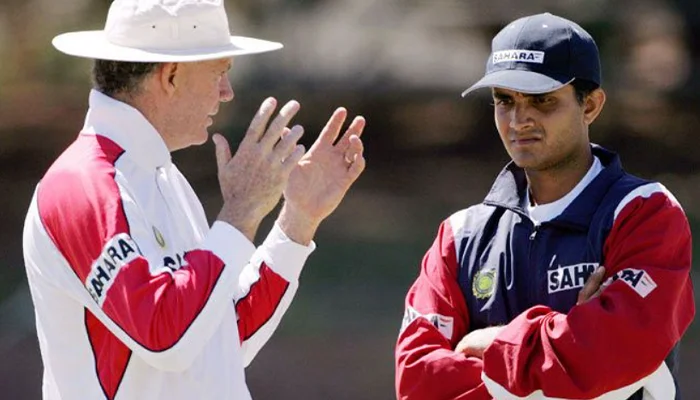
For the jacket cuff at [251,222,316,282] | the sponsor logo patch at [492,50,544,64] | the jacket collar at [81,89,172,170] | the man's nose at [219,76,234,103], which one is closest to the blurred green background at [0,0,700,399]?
the jacket cuff at [251,222,316,282]

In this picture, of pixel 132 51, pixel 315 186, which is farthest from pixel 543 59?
pixel 132 51

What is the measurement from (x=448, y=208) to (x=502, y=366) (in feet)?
9.79

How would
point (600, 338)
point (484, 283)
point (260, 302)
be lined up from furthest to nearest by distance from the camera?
1. point (260, 302)
2. point (484, 283)
3. point (600, 338)

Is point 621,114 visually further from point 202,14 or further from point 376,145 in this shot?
point 202,14

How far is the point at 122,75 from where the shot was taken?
8.74ft

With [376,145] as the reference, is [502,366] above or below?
above

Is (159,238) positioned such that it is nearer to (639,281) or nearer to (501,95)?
(501,95)

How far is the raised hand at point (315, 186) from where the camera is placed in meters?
2.89

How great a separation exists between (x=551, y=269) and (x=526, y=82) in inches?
13.7

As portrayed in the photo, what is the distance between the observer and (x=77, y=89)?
18.1ft

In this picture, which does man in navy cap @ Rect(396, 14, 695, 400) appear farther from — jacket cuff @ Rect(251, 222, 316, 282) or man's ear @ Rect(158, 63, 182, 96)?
man's ear @ Rect(158, 63, 182, 96)

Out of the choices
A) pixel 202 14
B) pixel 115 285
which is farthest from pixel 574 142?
pixel 115 285

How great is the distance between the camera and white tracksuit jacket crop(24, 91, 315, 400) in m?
2.46

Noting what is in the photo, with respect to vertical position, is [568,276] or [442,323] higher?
[568,276]
